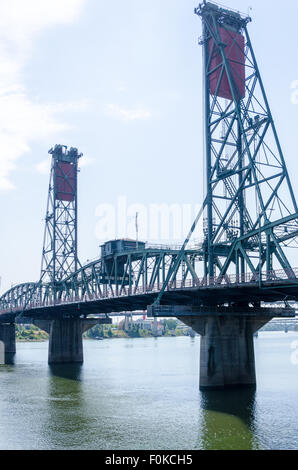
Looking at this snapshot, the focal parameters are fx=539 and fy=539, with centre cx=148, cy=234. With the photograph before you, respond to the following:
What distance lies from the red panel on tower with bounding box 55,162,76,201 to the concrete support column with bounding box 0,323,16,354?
45.7 m

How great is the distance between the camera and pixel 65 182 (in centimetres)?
12044

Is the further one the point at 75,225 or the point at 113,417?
the point at 75,225

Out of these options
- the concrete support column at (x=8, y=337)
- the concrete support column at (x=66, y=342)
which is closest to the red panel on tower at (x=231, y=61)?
the concrete support column at (x=66, y=342)

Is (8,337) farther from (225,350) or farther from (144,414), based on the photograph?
(144,414)

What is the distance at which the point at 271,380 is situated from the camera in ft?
238

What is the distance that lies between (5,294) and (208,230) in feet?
326

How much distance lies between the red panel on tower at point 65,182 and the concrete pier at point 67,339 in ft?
91.7

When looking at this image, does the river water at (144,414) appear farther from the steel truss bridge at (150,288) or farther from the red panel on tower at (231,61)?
the red panel on tower at (231,61)

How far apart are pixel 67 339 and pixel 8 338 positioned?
4300 centimetres

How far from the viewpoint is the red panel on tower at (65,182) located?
4679 inches

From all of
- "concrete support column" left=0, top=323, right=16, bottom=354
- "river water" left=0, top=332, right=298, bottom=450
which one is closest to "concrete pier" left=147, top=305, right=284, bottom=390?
"river water" left=0, top=332, right=298, bottom=450

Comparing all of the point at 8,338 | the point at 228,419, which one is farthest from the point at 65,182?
the point at 228,419
